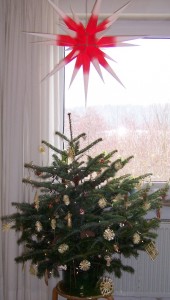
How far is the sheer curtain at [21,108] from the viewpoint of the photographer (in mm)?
2260

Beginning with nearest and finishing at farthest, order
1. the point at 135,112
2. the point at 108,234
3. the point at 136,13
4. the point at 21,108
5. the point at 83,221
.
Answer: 1. the point at 108,234
2. the point at 83,221
3. the point at 21,108
4. the point at 136,13
5. the point at 135,112

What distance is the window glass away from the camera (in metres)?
2.54

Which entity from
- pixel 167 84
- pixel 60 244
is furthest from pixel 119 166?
pixel 167 84

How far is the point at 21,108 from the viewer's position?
7.51 ft

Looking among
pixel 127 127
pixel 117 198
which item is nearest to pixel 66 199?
pixel 117 198

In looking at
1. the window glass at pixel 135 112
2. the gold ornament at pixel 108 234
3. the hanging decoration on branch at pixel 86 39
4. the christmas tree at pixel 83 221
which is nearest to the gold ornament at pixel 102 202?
the christmas tree at pixel 83 221

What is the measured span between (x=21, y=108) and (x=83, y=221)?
0.90 metres

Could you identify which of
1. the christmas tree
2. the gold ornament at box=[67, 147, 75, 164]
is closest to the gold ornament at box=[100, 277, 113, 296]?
the christmas tree

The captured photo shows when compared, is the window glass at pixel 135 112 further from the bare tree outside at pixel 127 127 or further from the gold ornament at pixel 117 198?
the gold ornament at pixel 117 198

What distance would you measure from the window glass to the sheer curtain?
292 millimetres

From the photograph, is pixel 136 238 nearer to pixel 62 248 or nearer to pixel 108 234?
pixel 108 234

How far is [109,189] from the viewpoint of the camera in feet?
5.91

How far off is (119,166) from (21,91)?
0.90 metres

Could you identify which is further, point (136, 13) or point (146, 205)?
point (136, 13)
